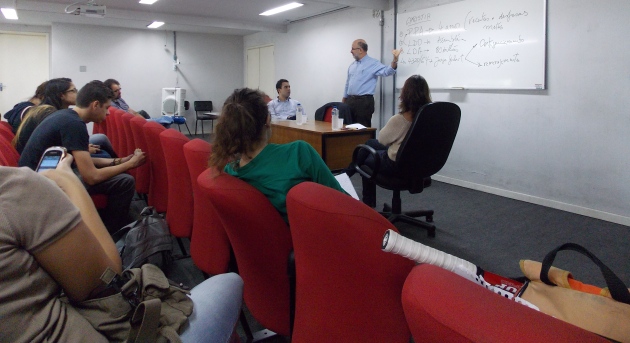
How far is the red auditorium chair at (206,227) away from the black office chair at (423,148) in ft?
4.67

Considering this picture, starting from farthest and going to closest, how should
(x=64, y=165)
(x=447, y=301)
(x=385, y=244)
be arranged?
1. (x=64, y=165)
2. (x=385, y=244)
3. (x=447, y=301)

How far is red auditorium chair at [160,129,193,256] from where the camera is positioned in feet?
6.84

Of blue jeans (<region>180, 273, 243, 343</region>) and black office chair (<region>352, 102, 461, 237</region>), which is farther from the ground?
black office chair (<region>352, 102, 461, 237</region>)

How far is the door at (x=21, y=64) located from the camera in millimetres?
8602

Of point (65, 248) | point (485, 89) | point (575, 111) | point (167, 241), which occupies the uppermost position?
point (485, 89)

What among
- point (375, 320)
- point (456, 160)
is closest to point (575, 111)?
point (456, 160)

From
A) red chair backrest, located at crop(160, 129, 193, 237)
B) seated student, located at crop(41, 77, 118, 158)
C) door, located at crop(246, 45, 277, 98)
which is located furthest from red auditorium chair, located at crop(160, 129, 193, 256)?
door, located at crop(246, 45, 277, 98)

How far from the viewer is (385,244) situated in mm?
675

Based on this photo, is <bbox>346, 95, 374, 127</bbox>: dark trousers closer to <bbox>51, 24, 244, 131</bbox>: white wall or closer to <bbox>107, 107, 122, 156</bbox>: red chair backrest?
<bbox>107, 107, 122, 156</bbox>: red chair backrest

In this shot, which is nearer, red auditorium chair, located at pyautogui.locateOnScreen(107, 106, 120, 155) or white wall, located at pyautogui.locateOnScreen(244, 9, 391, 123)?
red auditorium chair, located at pyautogui.locateOnScreen(107, 106, 120, 155)

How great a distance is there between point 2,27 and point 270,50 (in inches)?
217

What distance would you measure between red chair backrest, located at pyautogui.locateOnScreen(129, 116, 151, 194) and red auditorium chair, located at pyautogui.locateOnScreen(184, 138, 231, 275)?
1.21m

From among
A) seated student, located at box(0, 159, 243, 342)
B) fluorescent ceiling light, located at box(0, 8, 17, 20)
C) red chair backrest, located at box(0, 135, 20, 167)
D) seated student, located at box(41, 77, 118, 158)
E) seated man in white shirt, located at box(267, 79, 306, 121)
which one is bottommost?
seated student, located at box(0, 159, 243, 342)

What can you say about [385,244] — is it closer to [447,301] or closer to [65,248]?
[447,301]
